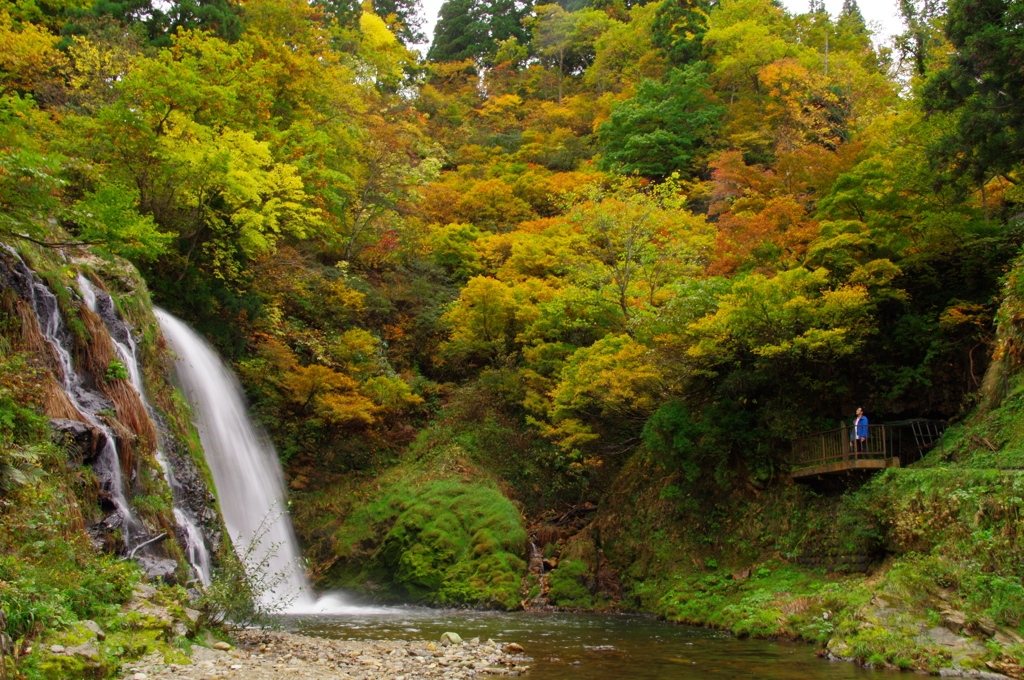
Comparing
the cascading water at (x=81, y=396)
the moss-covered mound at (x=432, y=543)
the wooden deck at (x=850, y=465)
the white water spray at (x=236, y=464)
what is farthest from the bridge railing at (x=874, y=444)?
the cascading water at (x=81, y=396)

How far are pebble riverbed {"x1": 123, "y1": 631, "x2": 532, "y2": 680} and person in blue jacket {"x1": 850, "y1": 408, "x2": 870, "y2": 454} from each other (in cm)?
781

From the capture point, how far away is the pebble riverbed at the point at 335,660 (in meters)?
6.87

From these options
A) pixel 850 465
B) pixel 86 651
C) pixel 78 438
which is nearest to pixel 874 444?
pixel 850 465

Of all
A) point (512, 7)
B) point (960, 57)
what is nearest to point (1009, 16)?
point (960, 57)

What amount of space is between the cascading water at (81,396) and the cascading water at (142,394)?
0.97 meters

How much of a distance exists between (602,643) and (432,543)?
8176 mm

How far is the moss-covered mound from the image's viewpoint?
1769cm

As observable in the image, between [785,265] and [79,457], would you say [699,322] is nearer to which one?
[785,265]

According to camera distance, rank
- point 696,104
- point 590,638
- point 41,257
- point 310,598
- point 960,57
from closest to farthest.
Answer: point 41,257 < point 590,638 < point 960,57 < point 310,598 < point 696,104

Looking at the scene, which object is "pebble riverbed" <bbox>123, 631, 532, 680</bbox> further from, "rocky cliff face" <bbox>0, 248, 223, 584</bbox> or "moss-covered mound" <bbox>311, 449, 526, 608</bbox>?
"moss-covered mound" <bbox>311, 449, 526, 608</bbox>

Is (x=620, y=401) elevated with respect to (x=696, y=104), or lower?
lower

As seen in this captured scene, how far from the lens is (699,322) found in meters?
15.2

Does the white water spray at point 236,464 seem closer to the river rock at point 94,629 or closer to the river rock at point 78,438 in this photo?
the river rock at point 78,438

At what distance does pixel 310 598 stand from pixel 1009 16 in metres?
19.6
